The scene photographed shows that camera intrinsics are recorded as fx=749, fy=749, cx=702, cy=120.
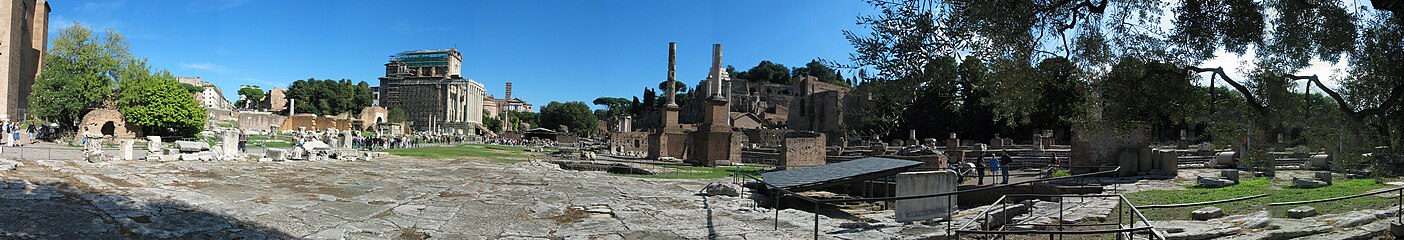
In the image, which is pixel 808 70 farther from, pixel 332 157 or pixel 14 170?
pixel 14 170

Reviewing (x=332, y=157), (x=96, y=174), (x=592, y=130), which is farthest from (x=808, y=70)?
(x=96, y=174)

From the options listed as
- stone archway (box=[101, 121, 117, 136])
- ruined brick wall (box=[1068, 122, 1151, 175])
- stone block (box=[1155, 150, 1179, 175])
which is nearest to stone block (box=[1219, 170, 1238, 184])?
stone block (box=[1155, 150, 1179, 175])

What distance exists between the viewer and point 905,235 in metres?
7.79

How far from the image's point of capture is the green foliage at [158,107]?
32906 mm

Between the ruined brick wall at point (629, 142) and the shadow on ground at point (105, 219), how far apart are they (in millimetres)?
32532

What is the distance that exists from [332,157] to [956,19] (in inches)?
773

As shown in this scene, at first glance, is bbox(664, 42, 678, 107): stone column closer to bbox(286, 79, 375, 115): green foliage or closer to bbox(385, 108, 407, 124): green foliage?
bbox(385, 108, 407, 124): green foliage

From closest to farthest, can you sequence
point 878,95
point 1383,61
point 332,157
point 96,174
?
point 1383,61 < point 878,95 < point 96,174 < point 332,157

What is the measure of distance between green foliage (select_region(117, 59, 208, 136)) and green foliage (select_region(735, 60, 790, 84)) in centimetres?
9599

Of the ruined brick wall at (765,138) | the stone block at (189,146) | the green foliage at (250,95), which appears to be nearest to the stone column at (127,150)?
the stone block at (189,146)

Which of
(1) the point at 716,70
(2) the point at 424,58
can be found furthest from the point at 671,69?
(2) the point at 424,58

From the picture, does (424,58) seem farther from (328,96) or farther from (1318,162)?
(1318,162)

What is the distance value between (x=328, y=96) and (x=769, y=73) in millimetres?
67452

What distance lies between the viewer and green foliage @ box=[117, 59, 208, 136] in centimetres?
3291
